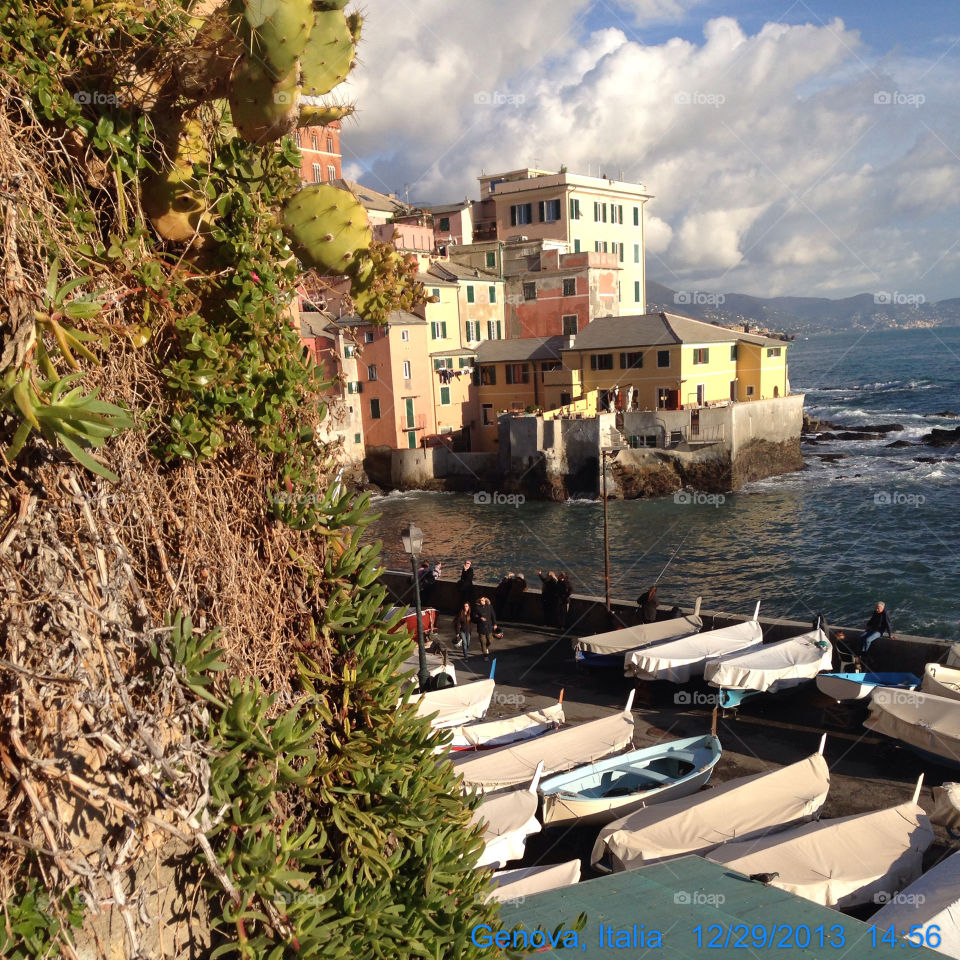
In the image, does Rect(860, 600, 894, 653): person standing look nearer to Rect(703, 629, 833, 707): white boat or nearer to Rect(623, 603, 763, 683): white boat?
Rect(703, 629, 833, 707): white boat

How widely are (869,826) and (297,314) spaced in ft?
29.3

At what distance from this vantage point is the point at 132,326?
3.38 metres

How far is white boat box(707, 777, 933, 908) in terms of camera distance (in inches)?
362

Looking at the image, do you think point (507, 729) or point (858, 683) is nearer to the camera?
point (507, 729)

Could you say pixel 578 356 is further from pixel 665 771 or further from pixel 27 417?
pixel 27 417

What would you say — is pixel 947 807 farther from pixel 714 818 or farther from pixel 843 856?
pixel 714 818

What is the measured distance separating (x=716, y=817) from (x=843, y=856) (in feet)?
4.65

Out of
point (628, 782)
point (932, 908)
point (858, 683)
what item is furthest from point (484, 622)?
point (932, 908)

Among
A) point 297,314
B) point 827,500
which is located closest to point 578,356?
point 827,500

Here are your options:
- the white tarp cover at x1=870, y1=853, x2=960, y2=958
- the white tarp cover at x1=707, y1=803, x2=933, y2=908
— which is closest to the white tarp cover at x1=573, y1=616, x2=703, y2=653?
the white tarp cover at x1=707, y1=803, x2=933, y2=908

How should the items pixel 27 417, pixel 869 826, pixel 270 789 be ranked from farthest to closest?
pixel 869 826
pixel 270 789
pixel 27 417

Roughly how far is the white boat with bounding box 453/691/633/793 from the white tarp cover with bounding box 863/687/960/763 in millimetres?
3741

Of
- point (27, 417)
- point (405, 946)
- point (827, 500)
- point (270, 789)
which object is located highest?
point (27, 417)

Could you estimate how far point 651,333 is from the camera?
188ft
